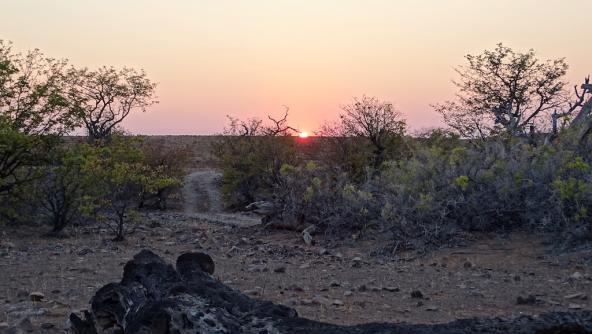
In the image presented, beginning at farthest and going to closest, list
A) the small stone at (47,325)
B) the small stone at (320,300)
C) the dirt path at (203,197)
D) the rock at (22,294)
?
the dirt path at (203,197) → the rock at (22,294) → the small stone at (320,300) → the small stone at (47,325)

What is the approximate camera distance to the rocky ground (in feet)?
21.4

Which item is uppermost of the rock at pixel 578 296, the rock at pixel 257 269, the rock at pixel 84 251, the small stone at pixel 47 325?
the rock at pixel 578 296

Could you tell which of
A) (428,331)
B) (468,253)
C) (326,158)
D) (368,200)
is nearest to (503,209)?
(468,253)

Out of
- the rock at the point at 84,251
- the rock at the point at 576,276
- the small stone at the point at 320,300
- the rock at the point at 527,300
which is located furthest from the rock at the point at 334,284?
the rock at the point at 84,251

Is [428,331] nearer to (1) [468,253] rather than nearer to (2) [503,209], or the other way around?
(1) [468,253]

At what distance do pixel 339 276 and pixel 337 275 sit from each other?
0.10 metres

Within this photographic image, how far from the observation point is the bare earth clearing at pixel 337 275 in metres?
6.56

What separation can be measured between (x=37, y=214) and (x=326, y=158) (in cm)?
1167

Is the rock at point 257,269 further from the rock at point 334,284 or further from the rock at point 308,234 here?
the rock at point 308,234

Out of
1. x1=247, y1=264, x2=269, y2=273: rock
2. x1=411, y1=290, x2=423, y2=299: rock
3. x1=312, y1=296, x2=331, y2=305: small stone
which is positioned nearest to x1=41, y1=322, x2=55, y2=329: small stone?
x1=312, y1=296, x2=331, y2=305: small stone

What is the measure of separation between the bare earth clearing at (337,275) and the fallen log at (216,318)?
5.73 ft

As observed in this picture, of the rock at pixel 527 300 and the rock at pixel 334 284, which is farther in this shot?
the rock at pixel 334 284

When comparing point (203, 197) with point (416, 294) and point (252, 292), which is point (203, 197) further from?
point (416, 294)

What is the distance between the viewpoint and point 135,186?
15680 millimetres
